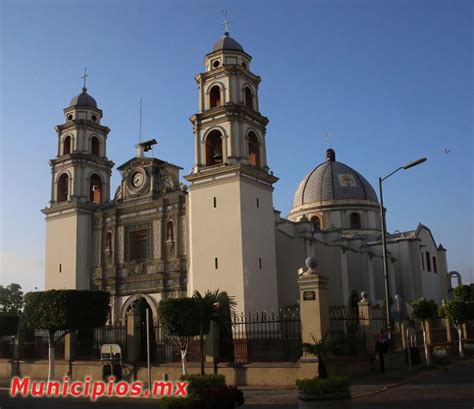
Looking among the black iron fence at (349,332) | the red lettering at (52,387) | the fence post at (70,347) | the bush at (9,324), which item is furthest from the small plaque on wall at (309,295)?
the bush at (9,324)

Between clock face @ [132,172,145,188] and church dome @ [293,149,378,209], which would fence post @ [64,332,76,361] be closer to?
Result: clock face @ [132,172,145,188]

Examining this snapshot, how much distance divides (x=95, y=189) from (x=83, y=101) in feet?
21.1

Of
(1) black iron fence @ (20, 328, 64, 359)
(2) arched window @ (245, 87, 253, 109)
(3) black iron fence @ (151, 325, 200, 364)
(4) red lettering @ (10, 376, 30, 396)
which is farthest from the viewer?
(2) arched window @ (245, 87, 253, 109)

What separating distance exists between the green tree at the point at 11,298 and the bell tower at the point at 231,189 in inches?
1214

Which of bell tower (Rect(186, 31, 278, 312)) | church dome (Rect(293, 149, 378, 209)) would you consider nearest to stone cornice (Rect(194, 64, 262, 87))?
bell tower (Rect(186, 31, 278, 312))

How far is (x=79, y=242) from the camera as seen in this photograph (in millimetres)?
38250

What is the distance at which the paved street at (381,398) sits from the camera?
14.1m

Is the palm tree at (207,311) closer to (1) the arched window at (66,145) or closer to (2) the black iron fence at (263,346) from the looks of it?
(2) the black iron fence at (263,346)

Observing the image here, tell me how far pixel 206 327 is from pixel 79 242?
1983cm

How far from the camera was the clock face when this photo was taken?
123 ft

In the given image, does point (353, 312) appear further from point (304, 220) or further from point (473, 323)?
point (304, 220)

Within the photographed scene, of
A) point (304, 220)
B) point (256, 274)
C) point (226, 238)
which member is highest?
point (304, 220)

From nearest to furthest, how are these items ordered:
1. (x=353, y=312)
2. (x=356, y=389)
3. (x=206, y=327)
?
(x=356, y=389)
(x=206, y=327)
(x=353, y=312)

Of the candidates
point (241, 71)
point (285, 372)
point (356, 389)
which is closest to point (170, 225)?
point (241, 71)
